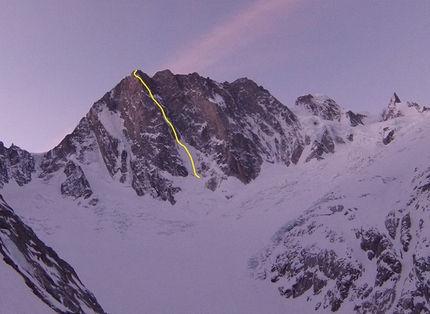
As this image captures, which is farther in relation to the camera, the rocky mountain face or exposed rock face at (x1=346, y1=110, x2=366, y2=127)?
exposed rock face at (x1=346, y1=110, x2=366, y2=127)

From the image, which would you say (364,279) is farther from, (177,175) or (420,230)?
(177,175)

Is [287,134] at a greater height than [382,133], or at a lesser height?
greater

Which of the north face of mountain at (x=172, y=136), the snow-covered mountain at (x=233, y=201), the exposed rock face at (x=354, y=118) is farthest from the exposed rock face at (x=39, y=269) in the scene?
the exposed rock face at (x=354, y=118)

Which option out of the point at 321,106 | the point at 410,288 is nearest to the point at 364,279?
the point at 410,288

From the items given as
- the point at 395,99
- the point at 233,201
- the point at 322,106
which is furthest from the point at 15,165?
the point at 395,99

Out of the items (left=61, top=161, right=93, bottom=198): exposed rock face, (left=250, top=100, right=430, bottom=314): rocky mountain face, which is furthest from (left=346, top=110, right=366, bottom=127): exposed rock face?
(left=61, top=161, right=93, bottom=198): exposed rock face

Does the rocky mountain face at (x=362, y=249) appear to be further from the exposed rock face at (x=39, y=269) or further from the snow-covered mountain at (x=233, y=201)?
the exposed rock face at (x=39, y=269)

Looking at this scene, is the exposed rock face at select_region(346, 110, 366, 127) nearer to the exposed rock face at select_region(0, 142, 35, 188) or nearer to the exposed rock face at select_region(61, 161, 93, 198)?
the exposed rock face at select_region(61, 161, 93, 198)

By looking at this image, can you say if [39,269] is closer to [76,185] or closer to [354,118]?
[76,185]
